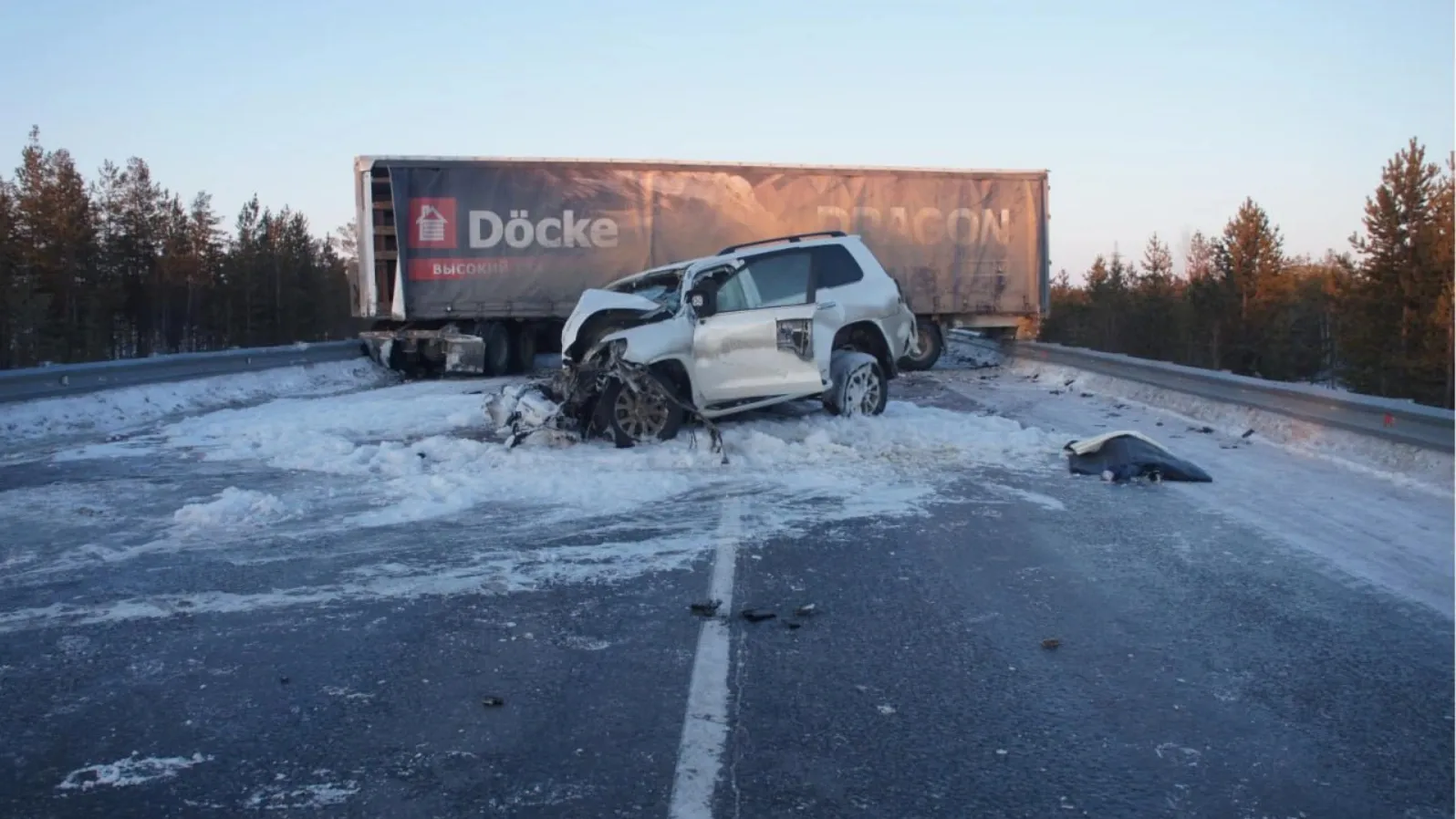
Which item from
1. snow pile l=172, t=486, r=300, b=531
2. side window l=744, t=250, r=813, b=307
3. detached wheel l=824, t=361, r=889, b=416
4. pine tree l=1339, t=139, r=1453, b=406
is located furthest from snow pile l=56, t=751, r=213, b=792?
pine tree l=1339, t=139, r=1453, b=406

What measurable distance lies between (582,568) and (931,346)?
1638cm

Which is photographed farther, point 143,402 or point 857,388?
point 143,402

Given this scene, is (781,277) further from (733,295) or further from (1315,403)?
(1315,403)

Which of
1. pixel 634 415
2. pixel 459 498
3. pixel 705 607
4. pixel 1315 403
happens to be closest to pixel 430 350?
pixel 634 415

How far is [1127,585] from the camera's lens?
19.1ft

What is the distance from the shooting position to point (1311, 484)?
8.66m

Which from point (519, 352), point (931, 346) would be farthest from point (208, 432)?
point (931, 346)

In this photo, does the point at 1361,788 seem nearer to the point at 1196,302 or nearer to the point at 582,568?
the point at 582,568

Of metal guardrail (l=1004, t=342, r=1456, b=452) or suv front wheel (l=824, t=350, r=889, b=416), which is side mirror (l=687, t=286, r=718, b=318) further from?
metal guardrail (l=1004, t=342, r=1456, b=452)

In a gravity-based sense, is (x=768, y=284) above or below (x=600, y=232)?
below

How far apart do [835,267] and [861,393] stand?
1.37 metres

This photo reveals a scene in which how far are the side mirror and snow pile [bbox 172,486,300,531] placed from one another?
13.8 ft

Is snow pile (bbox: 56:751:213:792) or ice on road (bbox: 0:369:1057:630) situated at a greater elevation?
ice on road (bbox: 0:369:1057:630)

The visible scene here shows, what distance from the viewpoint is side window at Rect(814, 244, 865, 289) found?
38.0 ft
